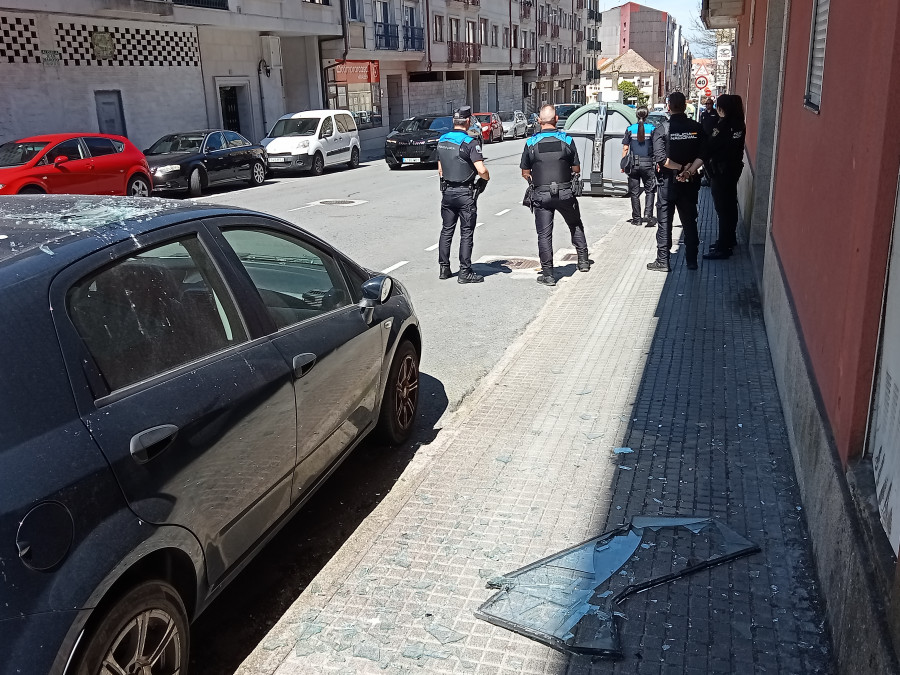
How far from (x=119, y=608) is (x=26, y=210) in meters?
1.61

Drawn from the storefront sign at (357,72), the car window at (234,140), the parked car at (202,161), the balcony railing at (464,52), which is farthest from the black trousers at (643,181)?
the balcony railing at (464,52)

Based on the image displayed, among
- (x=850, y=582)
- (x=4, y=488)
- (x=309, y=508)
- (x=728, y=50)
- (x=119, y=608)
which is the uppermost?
(x=728, y=50)

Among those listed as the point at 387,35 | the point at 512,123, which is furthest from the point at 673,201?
the point at 512,123

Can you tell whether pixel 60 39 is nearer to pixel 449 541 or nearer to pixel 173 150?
pixel 173 150

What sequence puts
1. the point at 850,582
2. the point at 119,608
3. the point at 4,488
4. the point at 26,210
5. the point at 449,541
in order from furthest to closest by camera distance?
the point at 449,541 → the point at 26,210 → the point at 850,582 → the point at 119,608 → the point at 4,488

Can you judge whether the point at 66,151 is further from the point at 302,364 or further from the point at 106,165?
the point at 302,364

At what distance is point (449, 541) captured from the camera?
3834 millimetres

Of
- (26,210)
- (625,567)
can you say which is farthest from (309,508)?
(26,210)

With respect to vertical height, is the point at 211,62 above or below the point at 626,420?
above

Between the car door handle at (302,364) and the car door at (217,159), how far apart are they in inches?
681

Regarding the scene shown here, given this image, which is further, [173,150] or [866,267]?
[173,150]

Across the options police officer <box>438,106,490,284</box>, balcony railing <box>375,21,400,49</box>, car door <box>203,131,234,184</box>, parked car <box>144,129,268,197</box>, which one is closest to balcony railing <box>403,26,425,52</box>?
balcony railing <box>375,21,400,49</box>

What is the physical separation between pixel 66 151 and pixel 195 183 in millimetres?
3622

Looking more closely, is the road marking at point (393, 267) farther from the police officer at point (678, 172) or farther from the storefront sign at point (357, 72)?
the storefront sign at point (357, 72)
